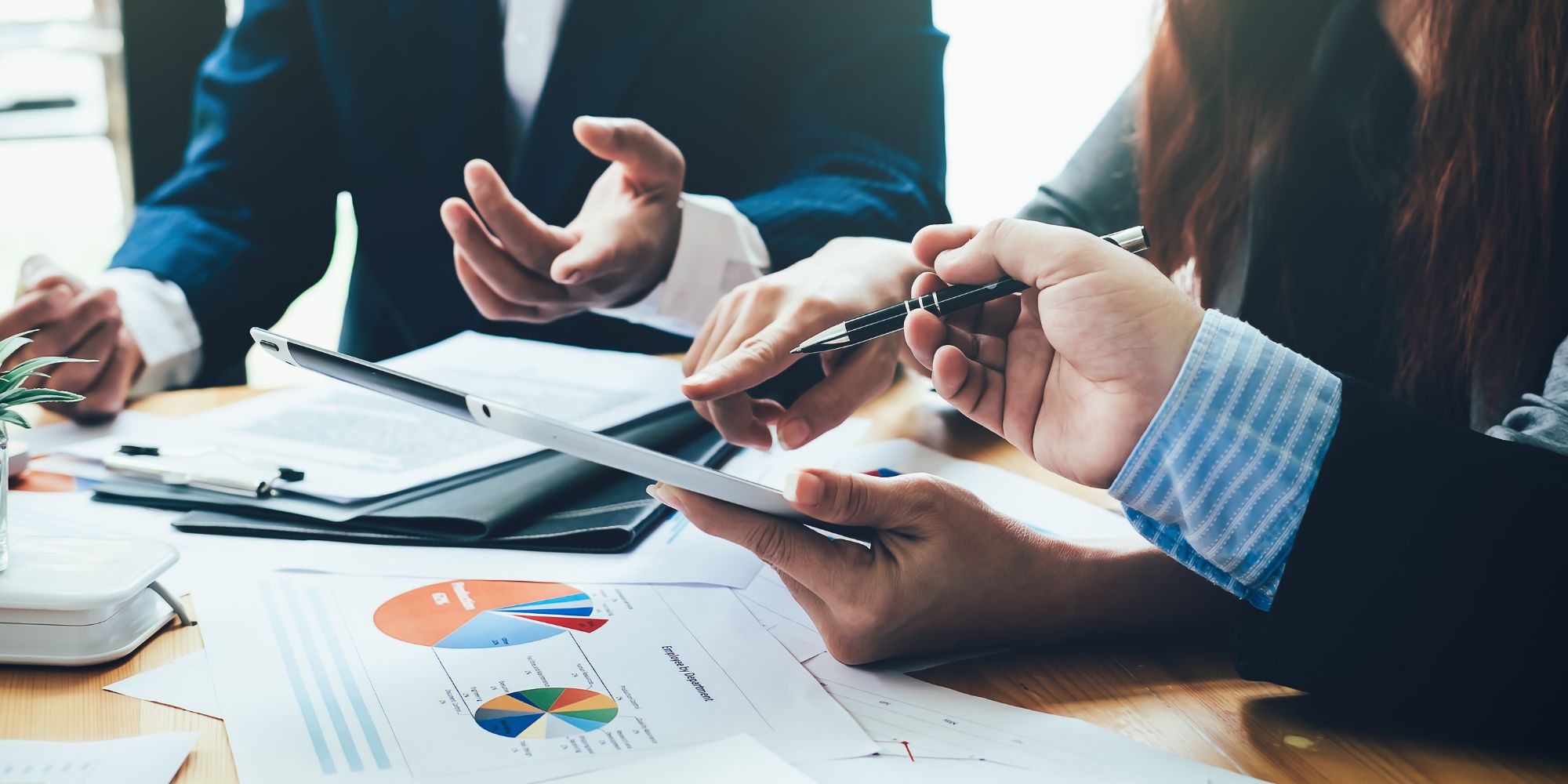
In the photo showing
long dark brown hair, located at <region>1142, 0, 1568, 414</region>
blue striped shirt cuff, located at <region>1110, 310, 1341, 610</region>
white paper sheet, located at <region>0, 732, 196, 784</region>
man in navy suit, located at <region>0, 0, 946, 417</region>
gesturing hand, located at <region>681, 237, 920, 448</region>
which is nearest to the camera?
white paper sheet, located at <region>0, 732, 196, 784</region>

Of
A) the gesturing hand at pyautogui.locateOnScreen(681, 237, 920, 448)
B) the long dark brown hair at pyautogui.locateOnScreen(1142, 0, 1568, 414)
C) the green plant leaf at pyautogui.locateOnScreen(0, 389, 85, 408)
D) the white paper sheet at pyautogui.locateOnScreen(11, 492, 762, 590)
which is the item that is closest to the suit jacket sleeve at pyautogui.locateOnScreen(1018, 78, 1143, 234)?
the long dark brown hair at pyautogui.locateOnScreen(1142, 0, 1568, 414)

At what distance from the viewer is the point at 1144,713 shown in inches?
16.2

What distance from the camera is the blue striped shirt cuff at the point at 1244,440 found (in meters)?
0.43

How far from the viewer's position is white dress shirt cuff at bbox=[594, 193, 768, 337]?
88cm

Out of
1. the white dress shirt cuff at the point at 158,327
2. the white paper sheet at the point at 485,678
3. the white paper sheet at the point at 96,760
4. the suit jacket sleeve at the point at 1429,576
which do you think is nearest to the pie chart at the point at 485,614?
the white paper sheet at the point at 485,678

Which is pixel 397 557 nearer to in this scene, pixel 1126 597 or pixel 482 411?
pixel 482 411

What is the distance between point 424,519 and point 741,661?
0.77 feet

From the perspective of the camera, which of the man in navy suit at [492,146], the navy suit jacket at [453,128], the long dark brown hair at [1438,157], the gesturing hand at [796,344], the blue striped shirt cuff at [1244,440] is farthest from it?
the navy suit jacket at [453,128]

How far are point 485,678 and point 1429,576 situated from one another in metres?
0.41

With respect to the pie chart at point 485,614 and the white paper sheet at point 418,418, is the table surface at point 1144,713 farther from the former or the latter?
the white paper sheet at point 418,418

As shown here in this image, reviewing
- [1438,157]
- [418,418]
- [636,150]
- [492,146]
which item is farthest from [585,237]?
[1438,157]

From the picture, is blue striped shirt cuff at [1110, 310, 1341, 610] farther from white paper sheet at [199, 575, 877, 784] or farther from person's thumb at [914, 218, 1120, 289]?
white paper sheet at [199, 575, 877, 784]

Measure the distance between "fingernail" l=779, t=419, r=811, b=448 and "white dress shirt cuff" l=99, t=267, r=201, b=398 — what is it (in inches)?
26.4

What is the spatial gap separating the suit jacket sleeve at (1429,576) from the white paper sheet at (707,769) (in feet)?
0.77
